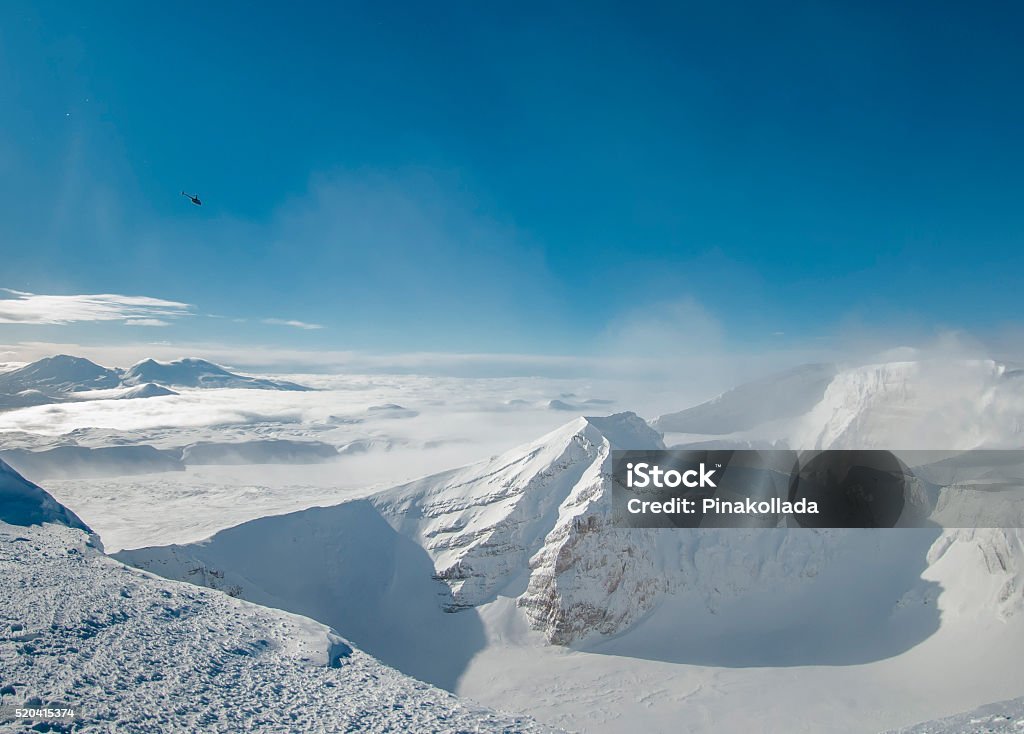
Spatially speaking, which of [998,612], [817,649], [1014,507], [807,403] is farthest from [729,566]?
[807,403]

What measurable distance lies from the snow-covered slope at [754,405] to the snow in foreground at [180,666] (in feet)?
360

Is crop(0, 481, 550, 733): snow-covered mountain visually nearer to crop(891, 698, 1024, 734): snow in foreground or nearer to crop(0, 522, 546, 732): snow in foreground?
crop(0, 522, 546, 732): snow in foreground

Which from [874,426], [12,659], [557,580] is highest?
[874,426]

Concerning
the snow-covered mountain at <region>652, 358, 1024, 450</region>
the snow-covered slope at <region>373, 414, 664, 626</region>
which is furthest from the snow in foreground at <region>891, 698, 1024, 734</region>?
the snow-covered mountain at <region>652, 358, 1024, 450</region>

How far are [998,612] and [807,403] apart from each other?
71222 millimetres

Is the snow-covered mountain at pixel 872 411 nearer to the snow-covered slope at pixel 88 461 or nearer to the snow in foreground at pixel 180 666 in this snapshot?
the snow in foreground at pixel 180 666

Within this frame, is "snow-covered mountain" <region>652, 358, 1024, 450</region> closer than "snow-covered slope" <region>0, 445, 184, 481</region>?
Yes

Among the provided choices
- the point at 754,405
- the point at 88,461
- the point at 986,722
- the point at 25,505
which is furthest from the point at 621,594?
the point at 88,461

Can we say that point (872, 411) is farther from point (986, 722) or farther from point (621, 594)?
point (986, 722)

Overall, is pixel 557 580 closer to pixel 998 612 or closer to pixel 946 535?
pixel 998 612

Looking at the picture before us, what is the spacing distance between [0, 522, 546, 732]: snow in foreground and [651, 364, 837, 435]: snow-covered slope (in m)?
110

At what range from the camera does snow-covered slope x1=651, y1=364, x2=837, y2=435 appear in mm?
114562

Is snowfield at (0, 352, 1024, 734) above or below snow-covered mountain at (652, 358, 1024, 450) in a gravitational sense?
below

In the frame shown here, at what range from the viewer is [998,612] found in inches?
1801
